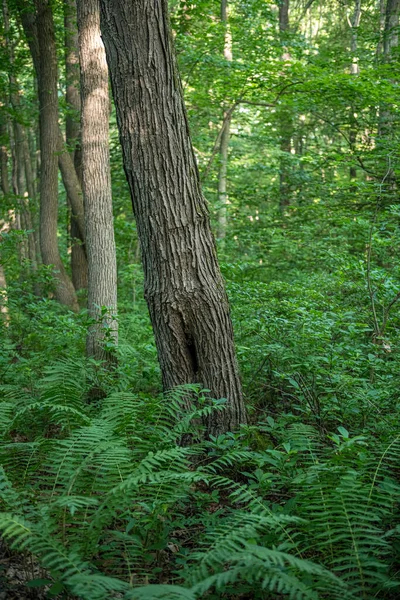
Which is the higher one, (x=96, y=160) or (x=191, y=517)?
(x=96, y=160)

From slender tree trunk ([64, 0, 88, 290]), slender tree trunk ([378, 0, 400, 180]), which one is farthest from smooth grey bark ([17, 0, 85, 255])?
slender tree trunk ([378, 0, 400, 180])

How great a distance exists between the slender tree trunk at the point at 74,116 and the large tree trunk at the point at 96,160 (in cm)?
447

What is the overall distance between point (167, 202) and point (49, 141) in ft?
27.2

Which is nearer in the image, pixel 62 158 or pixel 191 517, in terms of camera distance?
pixel 191 517

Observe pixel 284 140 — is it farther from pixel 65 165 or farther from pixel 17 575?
pixel 17 575

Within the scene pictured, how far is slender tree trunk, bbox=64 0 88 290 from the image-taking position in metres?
12.0

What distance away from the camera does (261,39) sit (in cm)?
1173

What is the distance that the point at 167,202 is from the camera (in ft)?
13.9

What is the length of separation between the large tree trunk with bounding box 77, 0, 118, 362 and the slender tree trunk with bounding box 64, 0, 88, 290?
14.7ft

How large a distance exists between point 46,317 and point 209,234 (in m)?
4.02

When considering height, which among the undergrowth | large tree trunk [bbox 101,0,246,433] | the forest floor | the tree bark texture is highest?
the tree bark texture

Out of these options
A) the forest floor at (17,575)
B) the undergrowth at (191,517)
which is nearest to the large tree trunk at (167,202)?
the undergrowth at (191,517)

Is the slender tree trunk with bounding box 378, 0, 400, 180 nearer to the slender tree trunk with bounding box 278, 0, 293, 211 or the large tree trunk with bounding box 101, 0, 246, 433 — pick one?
the slender tree trunk with bounding box 278, 0, 293, 211

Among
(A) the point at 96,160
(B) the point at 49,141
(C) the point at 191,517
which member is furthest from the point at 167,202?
(B) the point at 49,141
